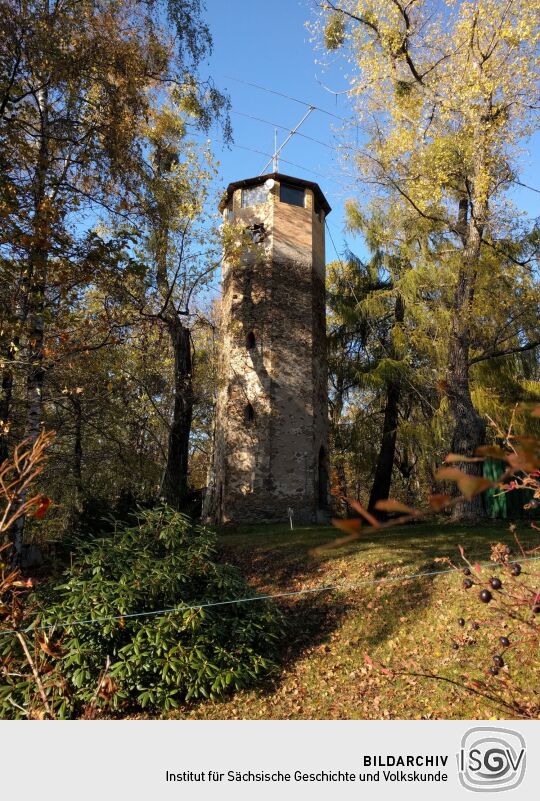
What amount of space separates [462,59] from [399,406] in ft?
35.9

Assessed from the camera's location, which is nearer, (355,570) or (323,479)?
(355,570)

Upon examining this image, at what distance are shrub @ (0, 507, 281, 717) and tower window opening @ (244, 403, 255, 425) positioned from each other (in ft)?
30.0

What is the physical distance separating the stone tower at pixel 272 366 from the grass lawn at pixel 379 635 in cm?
446

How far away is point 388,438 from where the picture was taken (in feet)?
61.7

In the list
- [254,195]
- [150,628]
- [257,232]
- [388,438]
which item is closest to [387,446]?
[388,438]

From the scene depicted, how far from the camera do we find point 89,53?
25.7 ft
